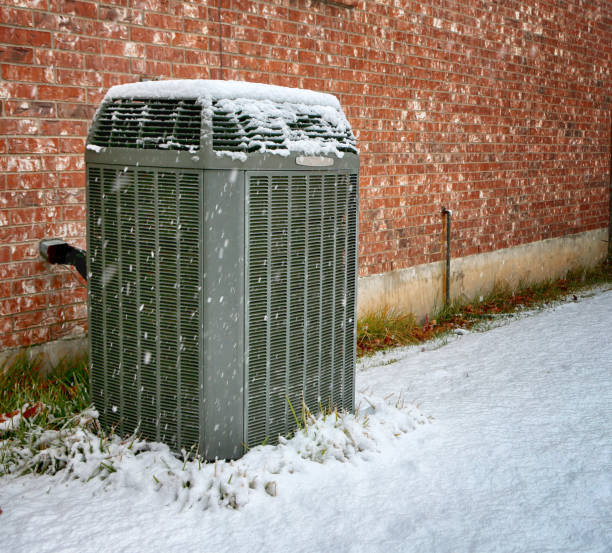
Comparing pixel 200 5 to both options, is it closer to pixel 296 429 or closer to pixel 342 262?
pixel 342 262

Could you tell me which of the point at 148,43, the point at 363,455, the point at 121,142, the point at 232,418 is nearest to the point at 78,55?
the point at 148,43

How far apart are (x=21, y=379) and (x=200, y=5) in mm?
2765

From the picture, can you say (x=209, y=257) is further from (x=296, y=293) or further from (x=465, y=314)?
(x=465, y=314)

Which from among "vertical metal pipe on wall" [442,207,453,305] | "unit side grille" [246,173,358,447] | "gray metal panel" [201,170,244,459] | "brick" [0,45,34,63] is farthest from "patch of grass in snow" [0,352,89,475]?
"vertical metal pipe on wall" [442,207,453,305]

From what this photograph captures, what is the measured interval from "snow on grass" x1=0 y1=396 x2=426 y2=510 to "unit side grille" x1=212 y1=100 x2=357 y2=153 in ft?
4.17

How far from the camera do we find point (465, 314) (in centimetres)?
800

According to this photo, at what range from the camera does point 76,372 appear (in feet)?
15.1

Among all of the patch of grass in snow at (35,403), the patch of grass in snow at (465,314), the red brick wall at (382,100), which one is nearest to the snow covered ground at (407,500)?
the patch of grass in snow at (35,403)

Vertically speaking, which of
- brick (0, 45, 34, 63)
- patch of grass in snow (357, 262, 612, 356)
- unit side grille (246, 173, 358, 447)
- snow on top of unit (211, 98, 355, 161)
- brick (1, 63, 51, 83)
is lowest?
patch of grass in snow (357, 262, 612, 356)

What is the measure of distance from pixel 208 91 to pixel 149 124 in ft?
1.05

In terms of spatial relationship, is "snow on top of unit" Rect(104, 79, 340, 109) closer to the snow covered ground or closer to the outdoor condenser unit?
the outdoor condenser unit

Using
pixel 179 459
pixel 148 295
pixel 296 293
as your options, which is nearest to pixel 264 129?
pixel 296 293

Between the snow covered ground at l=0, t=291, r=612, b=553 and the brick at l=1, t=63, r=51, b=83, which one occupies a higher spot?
the brick at l=1, t=63, r=51, b=83

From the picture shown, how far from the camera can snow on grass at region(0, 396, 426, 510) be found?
3.15 m
